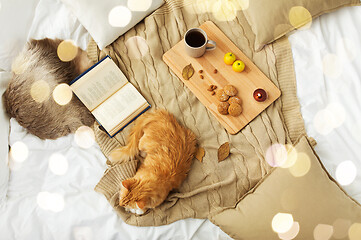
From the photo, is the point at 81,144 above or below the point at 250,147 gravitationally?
above

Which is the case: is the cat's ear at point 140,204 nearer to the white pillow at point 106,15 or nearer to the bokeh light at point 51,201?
the bokeh light at point 51,201

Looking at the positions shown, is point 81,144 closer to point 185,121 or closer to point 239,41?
point 185,121

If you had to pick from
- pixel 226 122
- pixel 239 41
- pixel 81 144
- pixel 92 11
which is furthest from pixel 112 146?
pixel 239 41

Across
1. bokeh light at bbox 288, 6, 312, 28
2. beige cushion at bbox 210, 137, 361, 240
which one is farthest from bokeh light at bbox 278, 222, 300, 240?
bokeh light at bbox 288, 6, 312, 28

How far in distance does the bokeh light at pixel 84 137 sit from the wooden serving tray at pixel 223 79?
47cm

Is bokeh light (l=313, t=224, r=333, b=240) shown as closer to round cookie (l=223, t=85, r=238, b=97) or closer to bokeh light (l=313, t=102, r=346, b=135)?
bokeh light (l=313, t=102, r=346, b=135)

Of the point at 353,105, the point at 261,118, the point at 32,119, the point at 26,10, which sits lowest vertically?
the point at 353,105

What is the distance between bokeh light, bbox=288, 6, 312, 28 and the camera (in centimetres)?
115

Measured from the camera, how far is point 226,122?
1.16 m

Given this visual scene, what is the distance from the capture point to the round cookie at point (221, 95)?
1147 mm

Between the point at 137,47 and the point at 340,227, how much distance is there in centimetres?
110

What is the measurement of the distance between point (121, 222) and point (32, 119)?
22.4 inches

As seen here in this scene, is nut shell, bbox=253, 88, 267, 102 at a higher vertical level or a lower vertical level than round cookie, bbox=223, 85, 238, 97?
lower

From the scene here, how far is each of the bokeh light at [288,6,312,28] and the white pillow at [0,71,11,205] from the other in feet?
4.12
